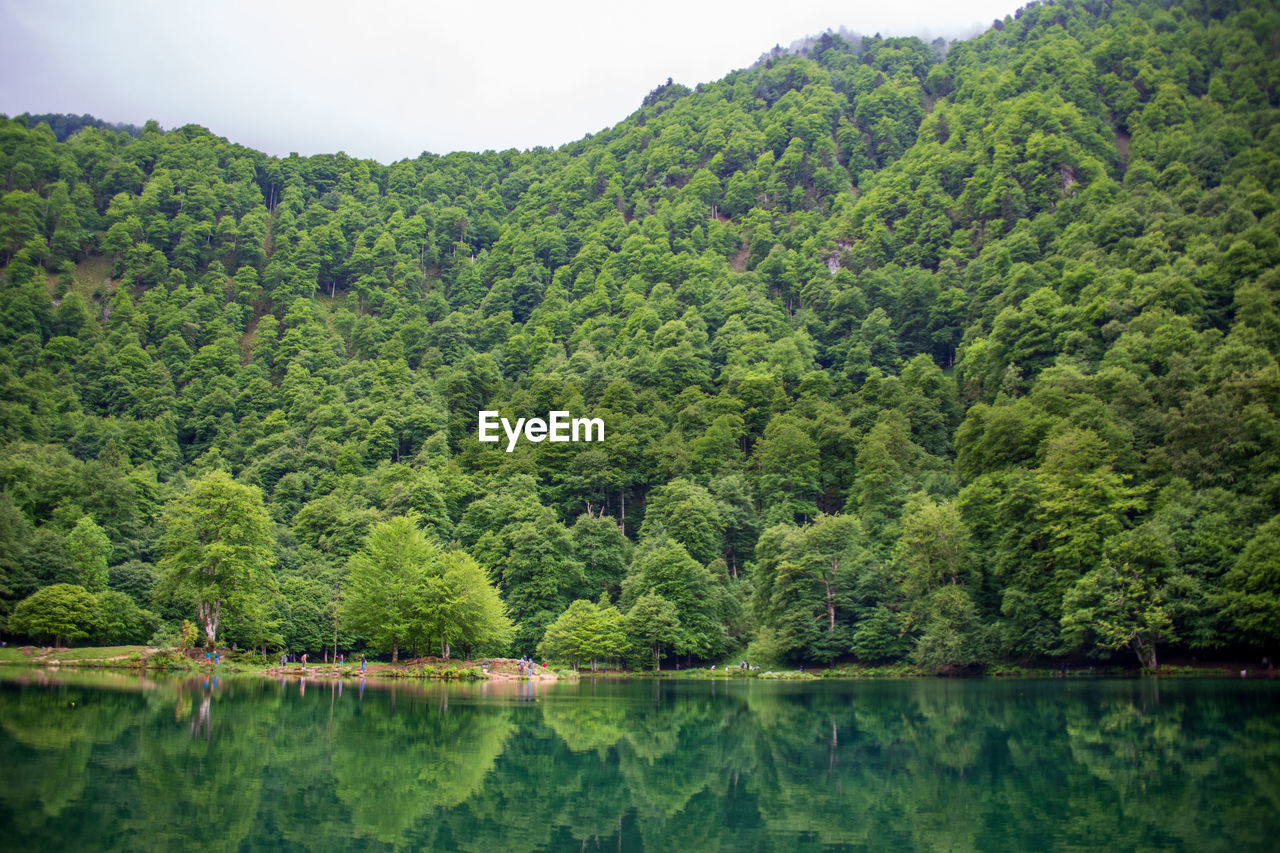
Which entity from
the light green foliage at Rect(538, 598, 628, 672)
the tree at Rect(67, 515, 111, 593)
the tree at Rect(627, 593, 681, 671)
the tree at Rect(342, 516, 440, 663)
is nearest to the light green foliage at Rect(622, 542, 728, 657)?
the tree at Rect(627, 593, 681, 671)

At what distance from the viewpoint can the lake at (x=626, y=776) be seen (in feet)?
41.2

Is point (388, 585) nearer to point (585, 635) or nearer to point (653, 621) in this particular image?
point (585, 635)

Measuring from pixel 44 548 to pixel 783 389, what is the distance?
233 ft

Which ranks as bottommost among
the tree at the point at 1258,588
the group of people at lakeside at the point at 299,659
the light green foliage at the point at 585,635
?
the group of people at lakeside at the point at 299,659

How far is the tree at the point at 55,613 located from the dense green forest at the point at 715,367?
22cm

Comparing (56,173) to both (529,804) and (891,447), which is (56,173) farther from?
(529,804)

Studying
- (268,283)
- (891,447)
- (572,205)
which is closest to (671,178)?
(572,205)

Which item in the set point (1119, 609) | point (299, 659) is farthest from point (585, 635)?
point (1119, 609)

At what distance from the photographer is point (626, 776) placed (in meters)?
17.7

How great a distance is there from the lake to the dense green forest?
23.8 metres

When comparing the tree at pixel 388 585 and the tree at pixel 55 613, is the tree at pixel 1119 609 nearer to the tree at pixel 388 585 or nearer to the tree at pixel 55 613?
the tree at pixel 388 585

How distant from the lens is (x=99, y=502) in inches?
2803

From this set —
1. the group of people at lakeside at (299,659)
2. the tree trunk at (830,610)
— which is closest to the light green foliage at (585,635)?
the group of people at lakeside at (299,659)

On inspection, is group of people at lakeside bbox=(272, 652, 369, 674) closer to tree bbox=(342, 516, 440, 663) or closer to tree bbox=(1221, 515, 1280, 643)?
tree bbox=(342, 516, 440, 663)
